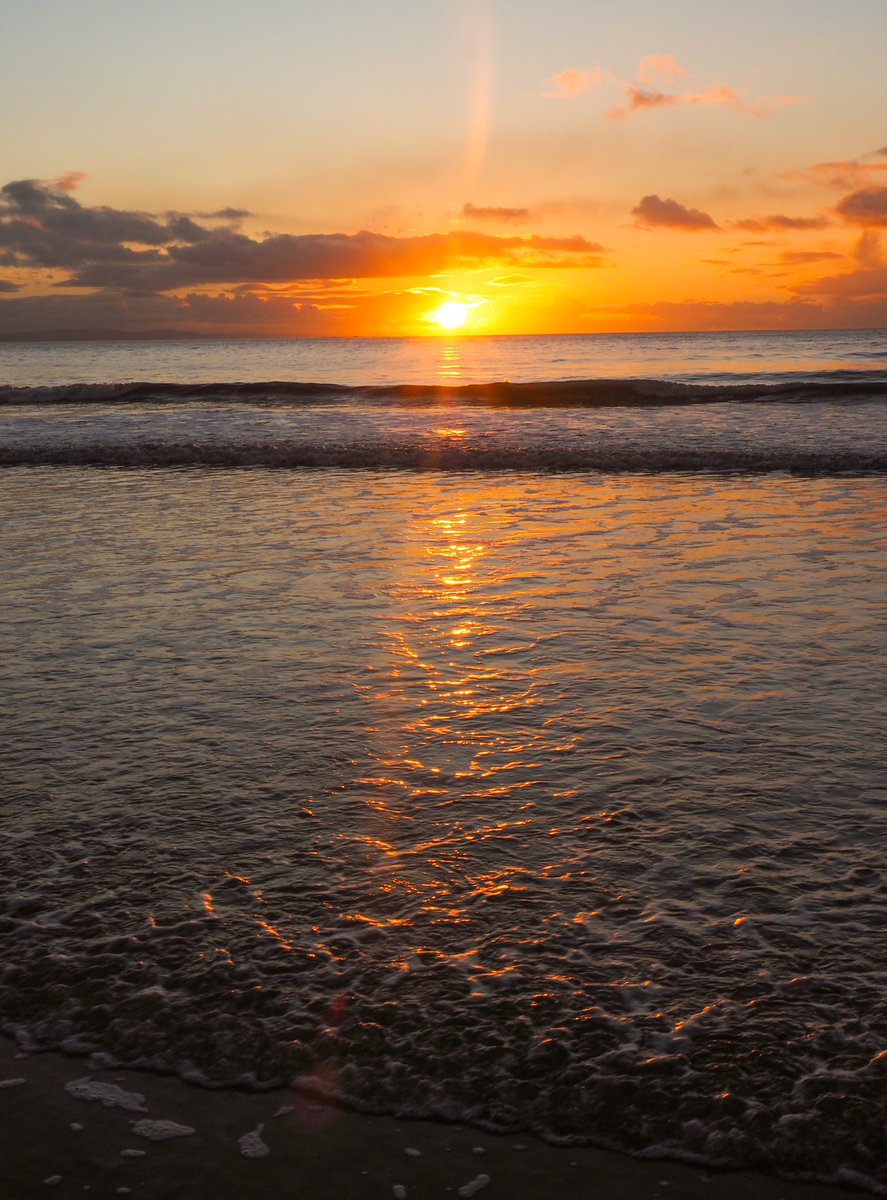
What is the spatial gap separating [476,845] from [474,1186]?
5.78 feet

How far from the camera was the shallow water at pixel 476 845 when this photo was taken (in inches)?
126

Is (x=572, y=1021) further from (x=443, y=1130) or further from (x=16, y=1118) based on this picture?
(x=16, y=1118)

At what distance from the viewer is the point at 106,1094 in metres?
3.15

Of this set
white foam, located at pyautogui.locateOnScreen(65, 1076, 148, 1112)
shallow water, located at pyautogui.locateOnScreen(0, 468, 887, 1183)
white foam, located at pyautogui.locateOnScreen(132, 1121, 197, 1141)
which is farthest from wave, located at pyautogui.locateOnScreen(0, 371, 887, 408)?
white foam, located at pyautogui.locateOnScreen(132, 1121, 197, 1141)

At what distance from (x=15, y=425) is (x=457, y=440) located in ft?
45.4

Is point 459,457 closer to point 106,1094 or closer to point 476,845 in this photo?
point 476,845

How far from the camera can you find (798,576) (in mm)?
9281

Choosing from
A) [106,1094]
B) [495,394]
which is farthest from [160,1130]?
[495,394]

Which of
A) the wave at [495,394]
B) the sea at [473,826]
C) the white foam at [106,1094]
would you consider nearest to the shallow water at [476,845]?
the sea at [473,826]

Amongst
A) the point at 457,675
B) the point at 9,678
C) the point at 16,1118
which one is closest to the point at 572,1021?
the point at 16,1118

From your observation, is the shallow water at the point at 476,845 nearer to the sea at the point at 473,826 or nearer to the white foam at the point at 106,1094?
the sea at the point at 473,826

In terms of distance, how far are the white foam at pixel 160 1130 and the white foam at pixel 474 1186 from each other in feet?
2.61

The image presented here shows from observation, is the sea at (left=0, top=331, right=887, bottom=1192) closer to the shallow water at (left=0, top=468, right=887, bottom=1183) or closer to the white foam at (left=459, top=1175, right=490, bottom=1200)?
the shallow water at (left=0, top=468, right=887, bottom=1183)

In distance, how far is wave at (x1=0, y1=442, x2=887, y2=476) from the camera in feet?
59.8
